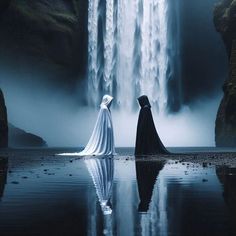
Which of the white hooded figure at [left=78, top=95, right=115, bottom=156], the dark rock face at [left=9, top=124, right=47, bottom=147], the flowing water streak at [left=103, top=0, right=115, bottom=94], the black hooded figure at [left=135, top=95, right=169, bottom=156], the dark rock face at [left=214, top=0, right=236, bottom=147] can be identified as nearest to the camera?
the black hooded figure at [left=135, top=95, right=169, bottom=156]

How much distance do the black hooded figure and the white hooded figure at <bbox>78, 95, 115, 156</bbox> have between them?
1.70 m

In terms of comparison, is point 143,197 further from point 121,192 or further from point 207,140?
point 207,140

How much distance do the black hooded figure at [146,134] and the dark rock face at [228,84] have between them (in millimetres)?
36023

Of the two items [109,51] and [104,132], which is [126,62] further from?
[104,132]

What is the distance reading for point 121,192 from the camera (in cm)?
949

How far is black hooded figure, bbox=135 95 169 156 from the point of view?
1013 inches

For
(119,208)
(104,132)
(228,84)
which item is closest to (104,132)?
(104,132)

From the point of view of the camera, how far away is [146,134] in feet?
85.5

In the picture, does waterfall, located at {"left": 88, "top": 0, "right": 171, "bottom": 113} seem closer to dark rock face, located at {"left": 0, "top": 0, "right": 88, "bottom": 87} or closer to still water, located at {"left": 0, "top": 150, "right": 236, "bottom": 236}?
dark rock face, located at {"left": 0, "top": 0, "right": 88, "bottom": 87}

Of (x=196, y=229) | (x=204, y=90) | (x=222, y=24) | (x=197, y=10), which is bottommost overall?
(x=196, y=229)

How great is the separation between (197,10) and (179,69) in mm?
13341

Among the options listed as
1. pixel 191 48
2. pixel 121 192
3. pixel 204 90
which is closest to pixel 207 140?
pixel 204 90

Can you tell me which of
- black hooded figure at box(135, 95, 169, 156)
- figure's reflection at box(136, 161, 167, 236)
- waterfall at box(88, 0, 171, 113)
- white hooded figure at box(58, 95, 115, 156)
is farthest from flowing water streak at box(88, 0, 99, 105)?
figure's reflection at box(136, 161, 167, 236)

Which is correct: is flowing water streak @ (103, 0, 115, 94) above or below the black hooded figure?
above
